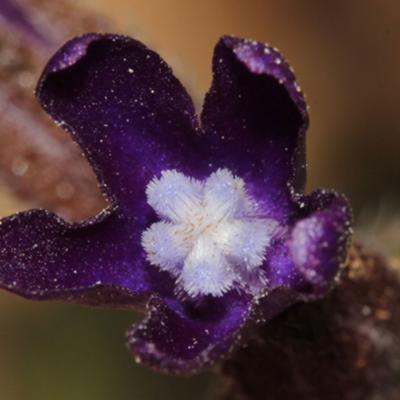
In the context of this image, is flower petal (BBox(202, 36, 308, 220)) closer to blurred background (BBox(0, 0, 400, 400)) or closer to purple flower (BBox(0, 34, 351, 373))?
purple flower (BBox(0, 34, 351, 373))

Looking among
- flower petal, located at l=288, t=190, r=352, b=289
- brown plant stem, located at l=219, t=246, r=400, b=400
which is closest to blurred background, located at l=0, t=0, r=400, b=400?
brown plant stem, located at l=219, t=246, r=400, b=400

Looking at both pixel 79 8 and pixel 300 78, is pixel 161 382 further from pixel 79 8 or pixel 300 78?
pixel 79 8

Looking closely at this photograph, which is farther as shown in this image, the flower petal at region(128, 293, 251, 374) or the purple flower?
the purple flower

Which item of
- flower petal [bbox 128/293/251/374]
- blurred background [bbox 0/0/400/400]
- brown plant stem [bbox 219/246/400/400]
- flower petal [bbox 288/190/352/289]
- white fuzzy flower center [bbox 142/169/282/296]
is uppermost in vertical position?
blurred background [bbox 0/0/400/400]

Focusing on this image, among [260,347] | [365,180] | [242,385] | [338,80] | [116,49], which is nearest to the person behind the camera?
[116,49]

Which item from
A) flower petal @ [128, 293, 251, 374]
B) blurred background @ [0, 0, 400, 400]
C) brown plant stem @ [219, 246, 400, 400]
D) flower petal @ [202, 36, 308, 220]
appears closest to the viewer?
flower petal @ [128, 293, 251, 374]

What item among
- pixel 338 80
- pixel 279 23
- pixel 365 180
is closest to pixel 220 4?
pixel 279 23

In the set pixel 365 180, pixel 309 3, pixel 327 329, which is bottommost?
pixel 327 329
